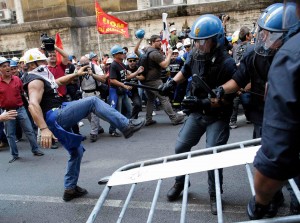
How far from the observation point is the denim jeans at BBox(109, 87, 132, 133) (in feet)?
21.2

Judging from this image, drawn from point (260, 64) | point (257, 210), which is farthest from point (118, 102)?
point (257, 210)

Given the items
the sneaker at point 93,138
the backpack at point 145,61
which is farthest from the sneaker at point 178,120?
the sneaker at point 93,138

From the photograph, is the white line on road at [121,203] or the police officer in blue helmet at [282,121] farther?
the white line on road at [121,203]

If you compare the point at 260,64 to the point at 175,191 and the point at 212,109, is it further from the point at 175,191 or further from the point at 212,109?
the point at 175,191

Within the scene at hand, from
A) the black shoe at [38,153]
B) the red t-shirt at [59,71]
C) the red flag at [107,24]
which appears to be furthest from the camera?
the red flag at [107,24]

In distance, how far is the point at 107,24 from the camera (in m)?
8.99

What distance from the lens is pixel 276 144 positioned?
3.91 ft

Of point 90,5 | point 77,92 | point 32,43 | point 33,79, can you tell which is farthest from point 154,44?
point 32,43

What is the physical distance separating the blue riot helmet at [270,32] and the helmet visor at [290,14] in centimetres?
91

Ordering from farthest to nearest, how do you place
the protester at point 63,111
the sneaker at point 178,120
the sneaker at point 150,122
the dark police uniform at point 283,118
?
A: the sneaker at point 150,122, the sneaker at point 178,120, the protester at point 63,111, the dark police uniform at point 283,118

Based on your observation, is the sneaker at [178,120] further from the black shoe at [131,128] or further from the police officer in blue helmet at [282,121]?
the police officer in blue helmet at [282,121]

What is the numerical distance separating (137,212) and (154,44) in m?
4.03

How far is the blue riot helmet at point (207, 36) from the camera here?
Answer: 3023 mm

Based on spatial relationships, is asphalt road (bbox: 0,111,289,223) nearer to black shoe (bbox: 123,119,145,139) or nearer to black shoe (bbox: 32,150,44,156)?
black shoe (bbox: 32,150,44,156)
